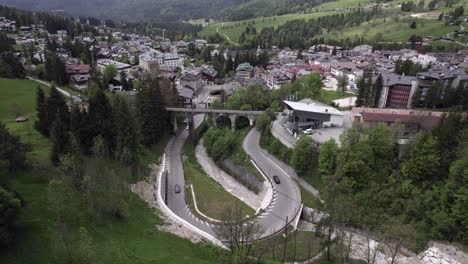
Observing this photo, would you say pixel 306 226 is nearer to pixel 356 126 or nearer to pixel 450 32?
pixel 356 126

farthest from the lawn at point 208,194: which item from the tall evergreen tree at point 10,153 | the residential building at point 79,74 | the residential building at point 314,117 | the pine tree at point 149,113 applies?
the residential building at point 79,74

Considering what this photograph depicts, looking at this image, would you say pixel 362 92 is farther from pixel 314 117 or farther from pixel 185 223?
pixel 185 223

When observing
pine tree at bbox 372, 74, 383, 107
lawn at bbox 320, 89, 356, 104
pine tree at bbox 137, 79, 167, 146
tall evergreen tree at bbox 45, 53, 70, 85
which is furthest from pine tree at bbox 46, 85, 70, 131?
pine tree at bbox 372, 74, 383, 107

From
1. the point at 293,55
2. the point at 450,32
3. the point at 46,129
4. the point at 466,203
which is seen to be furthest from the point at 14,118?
the point at 450,32

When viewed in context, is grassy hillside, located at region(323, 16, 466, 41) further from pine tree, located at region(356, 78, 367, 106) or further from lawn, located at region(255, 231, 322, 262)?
lawn, located at region(255, 231, 322, 262)

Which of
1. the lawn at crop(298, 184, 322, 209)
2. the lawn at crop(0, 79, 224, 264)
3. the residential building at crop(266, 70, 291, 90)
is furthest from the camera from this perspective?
the residential building at crop(266, 70, 291, 90)

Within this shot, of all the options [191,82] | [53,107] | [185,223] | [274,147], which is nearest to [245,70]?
[191,82]
